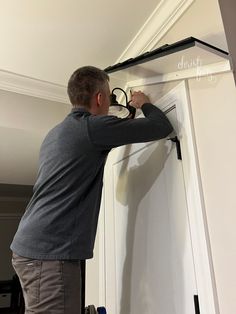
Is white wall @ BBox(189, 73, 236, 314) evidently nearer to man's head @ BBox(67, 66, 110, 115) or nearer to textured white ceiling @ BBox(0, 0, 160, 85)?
man's head @ BBox(67, 66, 110, 115)

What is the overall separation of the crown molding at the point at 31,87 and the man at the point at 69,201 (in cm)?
78

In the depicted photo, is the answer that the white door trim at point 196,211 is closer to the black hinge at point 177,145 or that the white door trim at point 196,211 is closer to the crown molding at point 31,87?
the black hinge at point 177,145

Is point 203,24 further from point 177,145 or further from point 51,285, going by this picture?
point 51,285

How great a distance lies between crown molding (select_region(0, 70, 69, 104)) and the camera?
189 cm

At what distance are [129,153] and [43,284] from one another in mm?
816

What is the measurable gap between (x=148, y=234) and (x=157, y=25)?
102 centimetres

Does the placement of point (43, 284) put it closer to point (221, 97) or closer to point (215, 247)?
point (215, 247)

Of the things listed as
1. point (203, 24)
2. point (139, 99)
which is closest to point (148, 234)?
point (139, 99)

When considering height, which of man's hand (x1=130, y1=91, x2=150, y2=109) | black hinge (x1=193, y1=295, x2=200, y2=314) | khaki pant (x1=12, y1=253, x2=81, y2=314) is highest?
man's hand (x1=130, y1=91, x2=150, y2=109)

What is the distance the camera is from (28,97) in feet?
6.65

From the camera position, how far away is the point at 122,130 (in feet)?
3.72

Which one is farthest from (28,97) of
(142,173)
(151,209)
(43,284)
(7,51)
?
(43,284)

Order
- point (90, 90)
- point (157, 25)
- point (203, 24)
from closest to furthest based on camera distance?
point (203, 24) < point (90, 90) < point (157, 25)

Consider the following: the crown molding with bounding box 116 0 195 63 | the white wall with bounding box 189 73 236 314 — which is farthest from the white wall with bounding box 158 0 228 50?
the white wall with bounding box 189 73 236 314
